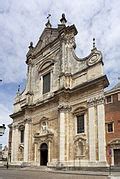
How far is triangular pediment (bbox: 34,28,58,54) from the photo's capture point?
29.9 m

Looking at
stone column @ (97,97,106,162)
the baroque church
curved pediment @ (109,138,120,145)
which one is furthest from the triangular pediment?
curved pediment @ (109,138,120,145)

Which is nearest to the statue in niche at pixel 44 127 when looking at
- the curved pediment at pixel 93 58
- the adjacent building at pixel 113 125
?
the adjacent building at pixel 113 125

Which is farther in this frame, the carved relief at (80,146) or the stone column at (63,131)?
the stone column at (63,131)

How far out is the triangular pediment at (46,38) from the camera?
29902mm

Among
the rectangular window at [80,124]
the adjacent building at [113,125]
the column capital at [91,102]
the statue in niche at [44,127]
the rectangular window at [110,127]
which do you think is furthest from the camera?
the rectangular window at [110,127]

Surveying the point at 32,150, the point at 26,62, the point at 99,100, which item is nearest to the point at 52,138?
the point at 32,150

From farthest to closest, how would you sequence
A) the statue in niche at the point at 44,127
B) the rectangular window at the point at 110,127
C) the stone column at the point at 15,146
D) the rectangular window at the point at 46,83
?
the rectangular window at the point at 110,127
the stone column at the point at 15,146
the rectangular window at the point at 46,83
the statue in niche at the point at 44,127

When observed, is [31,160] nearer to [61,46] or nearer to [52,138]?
[52,138]

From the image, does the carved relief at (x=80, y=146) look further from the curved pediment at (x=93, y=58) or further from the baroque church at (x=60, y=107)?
the curved pediment at (x=93, y=58)

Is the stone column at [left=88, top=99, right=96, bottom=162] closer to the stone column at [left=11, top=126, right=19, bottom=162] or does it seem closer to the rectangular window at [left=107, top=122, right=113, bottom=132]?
the rectangular window at [left=107, top=122, right=113, bottom=132]

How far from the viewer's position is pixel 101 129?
67.1ft

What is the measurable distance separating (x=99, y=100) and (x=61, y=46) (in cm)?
860

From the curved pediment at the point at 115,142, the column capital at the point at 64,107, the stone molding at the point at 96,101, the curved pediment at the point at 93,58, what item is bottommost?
the curved pediment at the point at 115,142

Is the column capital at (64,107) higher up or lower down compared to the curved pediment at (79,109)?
higher up
